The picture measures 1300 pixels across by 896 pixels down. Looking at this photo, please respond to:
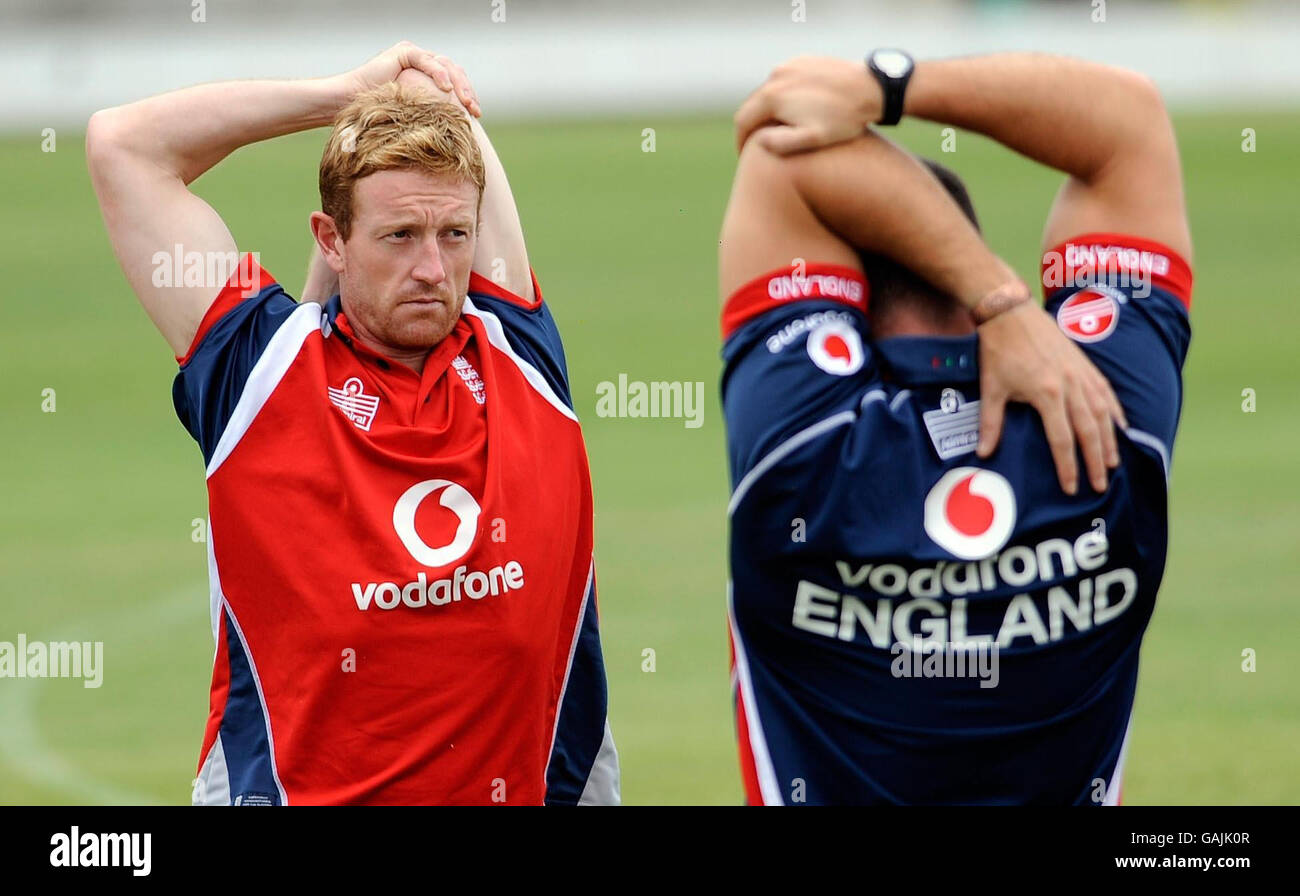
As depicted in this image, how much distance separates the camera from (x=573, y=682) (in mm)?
3297

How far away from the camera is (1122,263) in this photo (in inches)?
97.9

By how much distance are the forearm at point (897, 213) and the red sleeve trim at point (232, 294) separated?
4.06 feet

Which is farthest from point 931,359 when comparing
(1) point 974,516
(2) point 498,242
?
(2) point 498,242

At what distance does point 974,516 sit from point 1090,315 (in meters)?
0.37

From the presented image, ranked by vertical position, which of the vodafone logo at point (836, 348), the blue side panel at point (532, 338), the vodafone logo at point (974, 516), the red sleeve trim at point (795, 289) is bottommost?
the vodafone logo at point (974, 516)

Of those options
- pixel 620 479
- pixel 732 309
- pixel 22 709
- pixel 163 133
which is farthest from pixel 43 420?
pixel 732 309

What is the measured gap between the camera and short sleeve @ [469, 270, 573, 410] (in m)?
3.25

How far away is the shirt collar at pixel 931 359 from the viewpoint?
7.98ft

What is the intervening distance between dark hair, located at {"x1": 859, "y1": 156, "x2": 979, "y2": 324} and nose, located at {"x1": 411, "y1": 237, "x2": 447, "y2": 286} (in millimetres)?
890

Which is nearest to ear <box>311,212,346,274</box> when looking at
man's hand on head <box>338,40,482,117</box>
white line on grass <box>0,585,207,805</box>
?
man's hand on head <box>338,40,482,117</box>

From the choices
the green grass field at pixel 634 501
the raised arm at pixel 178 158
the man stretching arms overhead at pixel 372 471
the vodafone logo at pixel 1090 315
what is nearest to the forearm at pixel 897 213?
the vodafone logo at pixel 1090 315

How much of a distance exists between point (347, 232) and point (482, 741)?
0.99 meters

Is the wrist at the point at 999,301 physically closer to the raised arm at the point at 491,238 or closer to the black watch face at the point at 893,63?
the black watch face at the point at 893,63

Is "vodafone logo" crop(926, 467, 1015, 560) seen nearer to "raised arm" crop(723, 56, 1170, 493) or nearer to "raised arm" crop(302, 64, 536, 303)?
"raised arm" crop(723, 56, 1170, 493)
